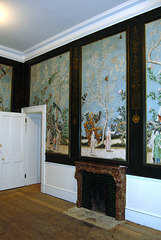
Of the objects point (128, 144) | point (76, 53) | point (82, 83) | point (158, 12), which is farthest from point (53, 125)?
point (158, 12)

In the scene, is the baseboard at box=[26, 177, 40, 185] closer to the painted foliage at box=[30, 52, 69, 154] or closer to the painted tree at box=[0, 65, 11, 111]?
the painted foliage at box=[30, 52, 69, 154]

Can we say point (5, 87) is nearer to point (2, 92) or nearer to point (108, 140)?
point (2, 92)

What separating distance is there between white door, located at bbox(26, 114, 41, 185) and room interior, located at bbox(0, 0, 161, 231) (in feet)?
2.84

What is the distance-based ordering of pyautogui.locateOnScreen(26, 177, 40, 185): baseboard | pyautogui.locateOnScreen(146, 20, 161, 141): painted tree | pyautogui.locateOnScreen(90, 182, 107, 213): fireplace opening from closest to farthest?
pyautogui.locateOnScreen(146, 20, 161, 141): painted tree
pyautogui.locateOnScreen(90, 182, 107, 213): fireplace opening
pyautogui.locateOnScreen(26, 177, 40, 185): baseboard

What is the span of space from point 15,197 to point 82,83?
9.76 ft

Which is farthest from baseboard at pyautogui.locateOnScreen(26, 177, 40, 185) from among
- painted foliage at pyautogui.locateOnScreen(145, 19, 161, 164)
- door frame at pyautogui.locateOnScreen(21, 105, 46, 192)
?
painted foliage at pyautogui.locateOnScreen(145, 19, 161, 164)

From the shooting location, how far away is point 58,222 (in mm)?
3523

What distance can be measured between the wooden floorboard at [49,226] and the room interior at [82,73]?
1.00ft

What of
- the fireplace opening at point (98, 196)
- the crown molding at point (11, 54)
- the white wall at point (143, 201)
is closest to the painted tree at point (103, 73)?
the fireplace opening at point (98, 196)

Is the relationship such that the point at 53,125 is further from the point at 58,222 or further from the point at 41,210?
the point at 58,222

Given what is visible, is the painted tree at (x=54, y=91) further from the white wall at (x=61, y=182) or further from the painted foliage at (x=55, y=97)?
the white wall at (x=61, y=182)

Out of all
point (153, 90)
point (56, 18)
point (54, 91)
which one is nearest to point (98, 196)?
point (153, 90)

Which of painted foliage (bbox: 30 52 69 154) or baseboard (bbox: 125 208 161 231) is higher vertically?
painted foliage (bbox: 30 52 69 154)

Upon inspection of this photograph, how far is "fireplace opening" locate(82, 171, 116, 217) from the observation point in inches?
147
